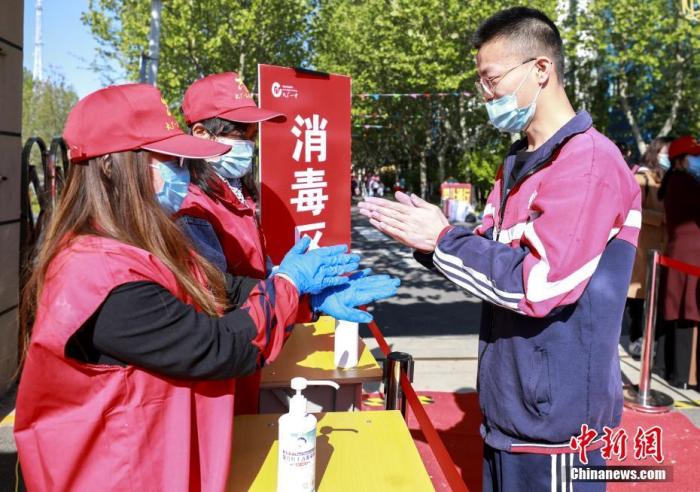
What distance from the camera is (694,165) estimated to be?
443 centimetres

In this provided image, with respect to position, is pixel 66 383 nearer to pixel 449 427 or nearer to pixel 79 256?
pixel 79 256

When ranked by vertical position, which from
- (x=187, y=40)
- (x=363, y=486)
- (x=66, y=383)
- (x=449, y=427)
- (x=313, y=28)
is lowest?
(x=449, y=427)

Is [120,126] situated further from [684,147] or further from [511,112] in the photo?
[684,147]

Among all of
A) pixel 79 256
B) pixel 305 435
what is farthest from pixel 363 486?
pixel 79 256

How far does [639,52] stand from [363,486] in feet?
64.9

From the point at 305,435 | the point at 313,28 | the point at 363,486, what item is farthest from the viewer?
the point at 313,28

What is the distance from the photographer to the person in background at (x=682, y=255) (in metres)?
4.48

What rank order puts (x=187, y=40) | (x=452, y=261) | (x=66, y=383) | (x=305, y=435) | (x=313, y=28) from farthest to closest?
(x=313, y=28) < (x=187, y=40) < (x=452, y=261) < (x=305, y=435) < (x=66, y=383)

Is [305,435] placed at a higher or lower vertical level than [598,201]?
lower

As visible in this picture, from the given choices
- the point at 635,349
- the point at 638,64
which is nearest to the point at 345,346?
the point at 635,349

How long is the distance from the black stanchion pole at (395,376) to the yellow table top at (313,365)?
13 centimetres

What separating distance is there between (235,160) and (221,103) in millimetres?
262

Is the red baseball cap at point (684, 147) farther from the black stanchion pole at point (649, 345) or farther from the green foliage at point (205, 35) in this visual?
the green foliage at point (205, 35)

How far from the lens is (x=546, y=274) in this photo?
1514 millimetres
